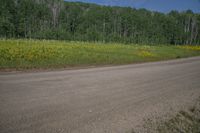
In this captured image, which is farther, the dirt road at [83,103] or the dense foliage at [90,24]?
the dense foliage at [90,24]

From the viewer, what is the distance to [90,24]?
104250mm

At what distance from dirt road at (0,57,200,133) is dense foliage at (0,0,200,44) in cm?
7097

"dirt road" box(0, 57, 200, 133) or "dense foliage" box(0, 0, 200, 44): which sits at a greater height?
"dense foliage" box(0, 0, 200, 44)

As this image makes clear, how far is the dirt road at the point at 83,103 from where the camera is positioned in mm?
6793

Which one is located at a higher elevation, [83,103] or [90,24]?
[90,24]

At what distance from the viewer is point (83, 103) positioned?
353 inches

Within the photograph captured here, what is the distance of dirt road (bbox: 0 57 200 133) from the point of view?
679 centimetres

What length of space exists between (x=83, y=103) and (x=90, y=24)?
319 ft

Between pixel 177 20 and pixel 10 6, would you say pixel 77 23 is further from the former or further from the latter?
pixel 177 20

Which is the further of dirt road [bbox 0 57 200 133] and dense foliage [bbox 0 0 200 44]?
dense foliage [bbox 0 0 200 44]

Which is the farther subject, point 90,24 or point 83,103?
point 90,24

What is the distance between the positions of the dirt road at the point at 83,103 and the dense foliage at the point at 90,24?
2794 inches

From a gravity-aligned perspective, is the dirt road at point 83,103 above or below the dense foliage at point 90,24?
below

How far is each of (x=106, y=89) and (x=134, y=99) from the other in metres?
1.84
